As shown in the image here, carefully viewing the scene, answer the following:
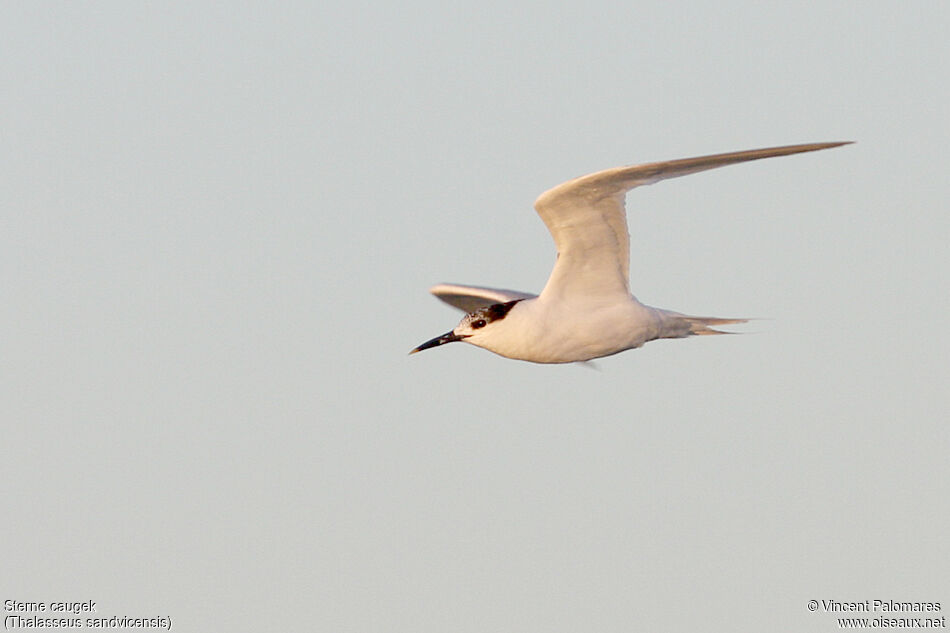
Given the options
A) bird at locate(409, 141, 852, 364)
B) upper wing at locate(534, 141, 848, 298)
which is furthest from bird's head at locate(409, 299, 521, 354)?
upper wing at locate(534, 141, 848, 298)

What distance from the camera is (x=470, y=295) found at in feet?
68.9

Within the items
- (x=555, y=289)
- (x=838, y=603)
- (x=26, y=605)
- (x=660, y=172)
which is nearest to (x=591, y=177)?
(x=660, y=172)

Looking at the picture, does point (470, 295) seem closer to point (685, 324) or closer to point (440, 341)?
point (440, 341)

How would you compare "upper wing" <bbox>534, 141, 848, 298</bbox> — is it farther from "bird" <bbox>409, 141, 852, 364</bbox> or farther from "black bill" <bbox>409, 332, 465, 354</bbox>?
"black bill" <bbox>409, 332, 465, 354</bbox>

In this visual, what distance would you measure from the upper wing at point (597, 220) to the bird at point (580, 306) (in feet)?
0.04

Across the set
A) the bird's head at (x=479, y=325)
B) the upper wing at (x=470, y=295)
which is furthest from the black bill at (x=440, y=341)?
the upper wing at (x=470, y=295)

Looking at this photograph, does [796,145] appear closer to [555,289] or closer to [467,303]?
[555,289]

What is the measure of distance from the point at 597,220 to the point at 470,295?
5343mm

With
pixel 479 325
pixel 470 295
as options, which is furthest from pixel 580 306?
pixel 470 295

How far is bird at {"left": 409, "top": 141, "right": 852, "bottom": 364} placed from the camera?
51.6 feet

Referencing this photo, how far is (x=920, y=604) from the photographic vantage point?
1697 cm

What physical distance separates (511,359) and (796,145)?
5044mm

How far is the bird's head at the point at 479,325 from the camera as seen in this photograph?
1702cm

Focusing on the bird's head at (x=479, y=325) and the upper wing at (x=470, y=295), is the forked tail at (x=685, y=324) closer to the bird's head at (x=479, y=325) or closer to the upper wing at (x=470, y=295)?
the bird's head at (x=479, y=325)
